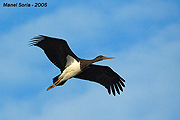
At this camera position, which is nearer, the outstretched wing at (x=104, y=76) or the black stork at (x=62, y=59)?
the black stork at (x=62, y=59)

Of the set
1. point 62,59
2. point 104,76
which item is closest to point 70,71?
point 62,59

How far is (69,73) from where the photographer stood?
14781 mm

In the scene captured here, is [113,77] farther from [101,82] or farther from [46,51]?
[46,51]

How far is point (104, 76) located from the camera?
1622 centimetres

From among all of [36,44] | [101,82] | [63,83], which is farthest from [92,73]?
[36,44]

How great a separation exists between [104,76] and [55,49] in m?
2.57

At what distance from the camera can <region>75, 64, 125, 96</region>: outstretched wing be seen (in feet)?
52.2

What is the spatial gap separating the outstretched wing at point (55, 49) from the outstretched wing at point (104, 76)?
4.07 ft

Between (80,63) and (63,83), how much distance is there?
983 mm

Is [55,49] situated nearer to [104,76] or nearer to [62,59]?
[62,59]

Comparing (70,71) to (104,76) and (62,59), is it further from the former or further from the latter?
(104,76)

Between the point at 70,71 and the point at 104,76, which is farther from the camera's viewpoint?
the point at 104,76

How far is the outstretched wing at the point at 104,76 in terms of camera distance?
15914 millimetres

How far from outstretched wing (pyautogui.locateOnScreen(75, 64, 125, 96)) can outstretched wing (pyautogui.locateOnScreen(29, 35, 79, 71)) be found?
4.07 feet
